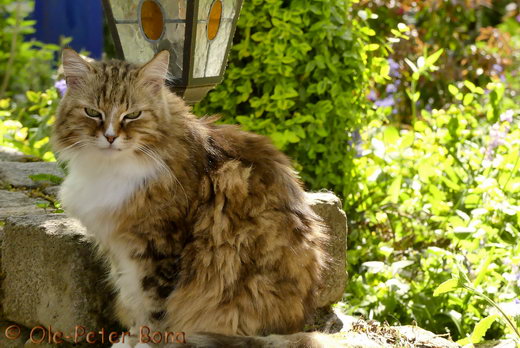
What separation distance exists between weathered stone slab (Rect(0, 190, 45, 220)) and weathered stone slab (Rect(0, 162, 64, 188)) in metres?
0.15

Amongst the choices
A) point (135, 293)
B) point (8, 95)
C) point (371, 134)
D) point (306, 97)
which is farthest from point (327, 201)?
point (8, 95)

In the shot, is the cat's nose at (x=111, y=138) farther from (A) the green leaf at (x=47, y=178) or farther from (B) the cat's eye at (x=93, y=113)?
(A) the green leaf at (x=47, y=178)

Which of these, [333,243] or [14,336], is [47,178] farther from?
[333,243]

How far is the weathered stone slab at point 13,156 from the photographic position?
4492 mm

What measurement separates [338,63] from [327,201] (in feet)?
3.11

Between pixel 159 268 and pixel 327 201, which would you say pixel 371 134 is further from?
pixel 159 268

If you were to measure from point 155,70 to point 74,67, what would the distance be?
0.92 feet

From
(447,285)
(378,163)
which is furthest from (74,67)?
(378,163)

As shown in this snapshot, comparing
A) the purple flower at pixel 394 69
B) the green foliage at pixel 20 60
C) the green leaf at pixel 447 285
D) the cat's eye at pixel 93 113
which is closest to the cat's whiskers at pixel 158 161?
the cat's eye at pixel 93 113

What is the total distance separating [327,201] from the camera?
339cm

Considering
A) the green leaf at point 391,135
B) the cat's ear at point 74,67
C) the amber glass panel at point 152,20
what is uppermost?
the amber glass panel at point 152,20

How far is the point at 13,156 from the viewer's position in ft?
15.0

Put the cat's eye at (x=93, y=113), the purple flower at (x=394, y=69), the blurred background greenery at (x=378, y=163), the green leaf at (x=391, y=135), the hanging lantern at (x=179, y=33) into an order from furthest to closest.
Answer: the purple flower at (x=394, y=69) → the green leaf at (x=391, y=135) → the blurred background greenery at (x=378, y=163) → the hanging lantern at (x=179, y=33) → the cat's eye at (x=93, y=113)

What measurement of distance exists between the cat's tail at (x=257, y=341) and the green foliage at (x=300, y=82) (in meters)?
1.49
